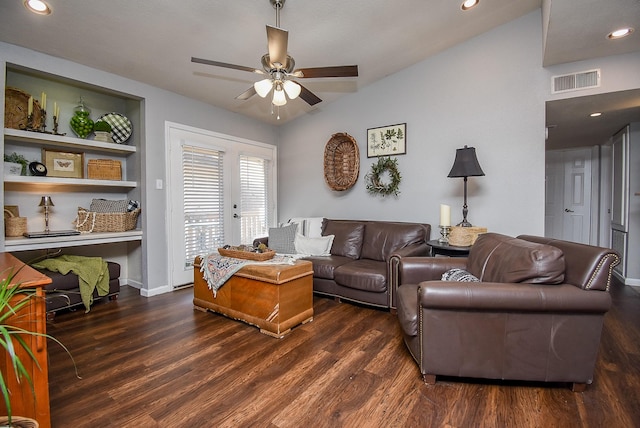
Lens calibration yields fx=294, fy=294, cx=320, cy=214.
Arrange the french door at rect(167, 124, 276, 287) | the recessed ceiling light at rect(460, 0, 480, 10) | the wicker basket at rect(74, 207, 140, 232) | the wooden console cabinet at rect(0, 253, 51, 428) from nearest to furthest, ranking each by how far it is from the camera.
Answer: the wooden console cabinet at rect(0, 253, 51, 428)
the recessed ceiling light at rect(460, 0, 480, 10)
the wicker basket at rect(74, 207, 140, 232)
the french door at rect(167, 124, 276, 287)

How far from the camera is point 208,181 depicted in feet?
13.4

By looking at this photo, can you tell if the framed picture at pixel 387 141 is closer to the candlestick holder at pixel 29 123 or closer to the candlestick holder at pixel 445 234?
the candlestick holder at pixel 445 234

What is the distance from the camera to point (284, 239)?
3.95 m

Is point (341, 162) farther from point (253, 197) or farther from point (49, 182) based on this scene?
point (49, 182)

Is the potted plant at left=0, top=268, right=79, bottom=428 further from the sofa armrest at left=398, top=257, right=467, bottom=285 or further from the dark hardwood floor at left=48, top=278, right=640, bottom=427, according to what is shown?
the sofa armrest at left=398, top=257, right=467, bottom=285

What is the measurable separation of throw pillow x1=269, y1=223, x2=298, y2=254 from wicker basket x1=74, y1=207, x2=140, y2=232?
5.79 ft

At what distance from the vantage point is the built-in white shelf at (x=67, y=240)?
107 inches

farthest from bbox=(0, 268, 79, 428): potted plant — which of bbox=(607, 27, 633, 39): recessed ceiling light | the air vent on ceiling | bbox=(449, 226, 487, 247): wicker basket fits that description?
the air vent on ceiling

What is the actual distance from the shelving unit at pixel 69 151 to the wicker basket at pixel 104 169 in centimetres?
12

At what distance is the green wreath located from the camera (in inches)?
156

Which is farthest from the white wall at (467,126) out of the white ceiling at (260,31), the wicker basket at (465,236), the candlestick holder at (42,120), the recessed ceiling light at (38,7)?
the candlestick holder at (42,120)

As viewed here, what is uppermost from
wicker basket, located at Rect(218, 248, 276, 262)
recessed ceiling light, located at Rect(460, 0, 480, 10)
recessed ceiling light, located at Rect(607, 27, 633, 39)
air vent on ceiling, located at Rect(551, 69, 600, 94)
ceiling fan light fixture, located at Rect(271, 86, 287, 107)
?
recessed ceiling light, located at Rect(460, 0, 480, 10)

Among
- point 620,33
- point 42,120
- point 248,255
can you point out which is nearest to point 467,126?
point 620,33

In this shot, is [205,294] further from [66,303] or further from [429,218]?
[429,218]
